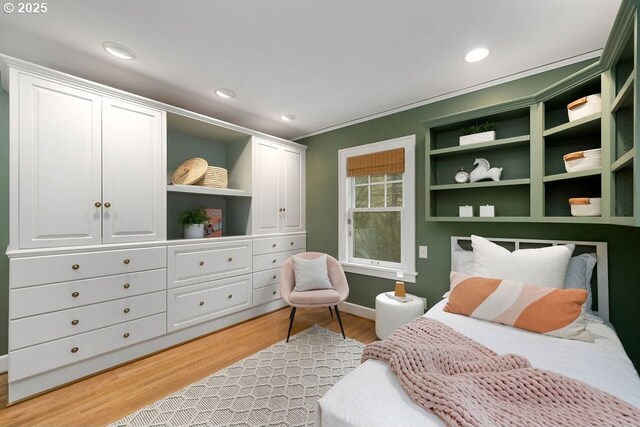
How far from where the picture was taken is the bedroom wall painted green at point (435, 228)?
1782 mm

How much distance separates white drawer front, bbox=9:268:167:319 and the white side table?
6.85ft

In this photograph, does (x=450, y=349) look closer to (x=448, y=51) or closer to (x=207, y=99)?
(x=448, y=51)

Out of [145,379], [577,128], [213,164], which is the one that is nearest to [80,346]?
[145,379]

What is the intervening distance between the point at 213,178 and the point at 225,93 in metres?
0.92

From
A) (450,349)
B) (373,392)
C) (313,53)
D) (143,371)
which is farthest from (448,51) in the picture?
(143,371)

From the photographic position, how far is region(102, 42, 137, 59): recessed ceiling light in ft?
5.95

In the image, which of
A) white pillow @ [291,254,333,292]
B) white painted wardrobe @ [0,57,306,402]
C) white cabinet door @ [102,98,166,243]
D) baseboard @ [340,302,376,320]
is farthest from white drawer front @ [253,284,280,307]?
white cabinet door @ [102,98,166,243]

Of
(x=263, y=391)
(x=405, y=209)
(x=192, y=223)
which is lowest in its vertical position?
(x=263, y=391)

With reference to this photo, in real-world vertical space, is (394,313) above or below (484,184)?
below

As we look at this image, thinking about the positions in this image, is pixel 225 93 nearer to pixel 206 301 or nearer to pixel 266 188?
pixel 266 188

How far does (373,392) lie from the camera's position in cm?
103

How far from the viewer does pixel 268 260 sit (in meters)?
3.37

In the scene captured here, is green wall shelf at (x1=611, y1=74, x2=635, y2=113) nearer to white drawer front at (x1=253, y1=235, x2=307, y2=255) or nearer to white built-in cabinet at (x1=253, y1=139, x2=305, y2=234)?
white built-in cabinet at (x1=253, y1=139, x2=305, y2=234)

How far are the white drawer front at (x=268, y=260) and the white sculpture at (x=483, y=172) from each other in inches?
94.6
